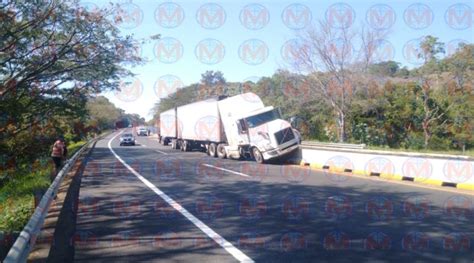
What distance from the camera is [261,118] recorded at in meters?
24.3

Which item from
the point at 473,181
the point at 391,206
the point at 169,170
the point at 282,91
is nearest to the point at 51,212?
the point at 391,206

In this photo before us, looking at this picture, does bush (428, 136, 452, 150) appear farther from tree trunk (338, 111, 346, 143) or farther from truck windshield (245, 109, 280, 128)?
truck windshield (245, 109, 280, 128)

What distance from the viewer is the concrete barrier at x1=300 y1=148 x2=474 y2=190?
13.9 meters

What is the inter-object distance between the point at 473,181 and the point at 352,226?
23.3ft

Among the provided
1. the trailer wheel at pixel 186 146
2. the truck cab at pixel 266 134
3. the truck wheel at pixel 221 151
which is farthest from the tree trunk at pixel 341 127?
the truck cab at pixel 266 134

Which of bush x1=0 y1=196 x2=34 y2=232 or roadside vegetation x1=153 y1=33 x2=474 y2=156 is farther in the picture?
roadside vegetation x1=153 y1=33 x2=474 y2=156

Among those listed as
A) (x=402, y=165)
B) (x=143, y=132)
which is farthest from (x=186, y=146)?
(x=143, y=132)

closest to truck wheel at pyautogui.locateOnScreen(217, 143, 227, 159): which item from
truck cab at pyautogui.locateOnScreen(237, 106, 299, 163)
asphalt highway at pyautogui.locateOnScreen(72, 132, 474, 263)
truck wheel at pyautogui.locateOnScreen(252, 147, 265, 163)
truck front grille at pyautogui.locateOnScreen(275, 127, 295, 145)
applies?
truck cab at pyautogui.locateOnScreen(237, 106, 299, 163)

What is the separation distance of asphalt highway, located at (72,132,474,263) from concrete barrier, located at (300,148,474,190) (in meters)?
0.99

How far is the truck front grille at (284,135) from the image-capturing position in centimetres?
2263

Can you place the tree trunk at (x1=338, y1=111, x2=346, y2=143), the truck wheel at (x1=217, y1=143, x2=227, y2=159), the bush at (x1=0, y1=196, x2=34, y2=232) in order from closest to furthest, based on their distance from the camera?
the bush at (x1=0, y1=196, x2=34, y2=232)
the truck wheel at (x1=217, y1=143, x2=227, y2=159)
the tree trunk at (x1=338, y1=111, x2=346, y2=143)

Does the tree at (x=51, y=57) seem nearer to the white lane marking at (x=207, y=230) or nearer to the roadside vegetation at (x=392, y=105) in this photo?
the white lane marking at (x=207, y=230)

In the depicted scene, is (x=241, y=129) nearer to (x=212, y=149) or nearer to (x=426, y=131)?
(x=212, y=149)

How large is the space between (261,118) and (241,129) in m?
1.38
